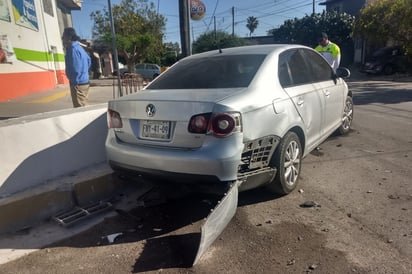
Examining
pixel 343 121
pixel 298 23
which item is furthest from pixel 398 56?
pixel 343 121

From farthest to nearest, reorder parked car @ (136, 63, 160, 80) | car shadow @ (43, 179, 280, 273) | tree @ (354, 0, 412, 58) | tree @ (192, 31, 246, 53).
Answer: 1. tree @ (192, 31, 246, 53)
2. parked car @ (136, 63, 160, 80)
3. tree @ (354, 0, 412, 58)
4. car shadow @ (43, 179, 280, 273)

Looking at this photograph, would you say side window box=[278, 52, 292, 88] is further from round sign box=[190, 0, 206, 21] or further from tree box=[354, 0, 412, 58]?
tree box=[354, 0, 412, 58]

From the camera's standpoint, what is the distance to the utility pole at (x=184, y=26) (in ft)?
23.6

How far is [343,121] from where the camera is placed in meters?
5.90

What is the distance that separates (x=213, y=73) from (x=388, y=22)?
1955 centimetres

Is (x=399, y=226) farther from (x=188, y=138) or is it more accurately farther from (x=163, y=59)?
(x=163, y=59)

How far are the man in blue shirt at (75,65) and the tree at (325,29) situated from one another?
1001 inches

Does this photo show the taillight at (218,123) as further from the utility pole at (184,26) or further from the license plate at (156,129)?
the utility pole at (184,26)

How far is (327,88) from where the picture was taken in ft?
15.6

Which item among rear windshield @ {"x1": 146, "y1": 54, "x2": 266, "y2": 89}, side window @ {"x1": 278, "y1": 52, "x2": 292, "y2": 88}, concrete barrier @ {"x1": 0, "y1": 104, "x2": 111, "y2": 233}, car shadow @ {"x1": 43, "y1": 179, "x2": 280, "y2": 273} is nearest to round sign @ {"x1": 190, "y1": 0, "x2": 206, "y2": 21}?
rear windshield @ {"x1": 146, "y1": 54, "x2": 266, "y2": 89}

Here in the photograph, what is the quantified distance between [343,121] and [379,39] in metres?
17.6

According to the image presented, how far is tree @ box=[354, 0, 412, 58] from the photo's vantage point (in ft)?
59.7

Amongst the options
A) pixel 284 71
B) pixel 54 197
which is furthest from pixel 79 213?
pixel 284 71

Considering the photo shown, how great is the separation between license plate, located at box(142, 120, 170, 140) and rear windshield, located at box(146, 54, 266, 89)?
624 mm
